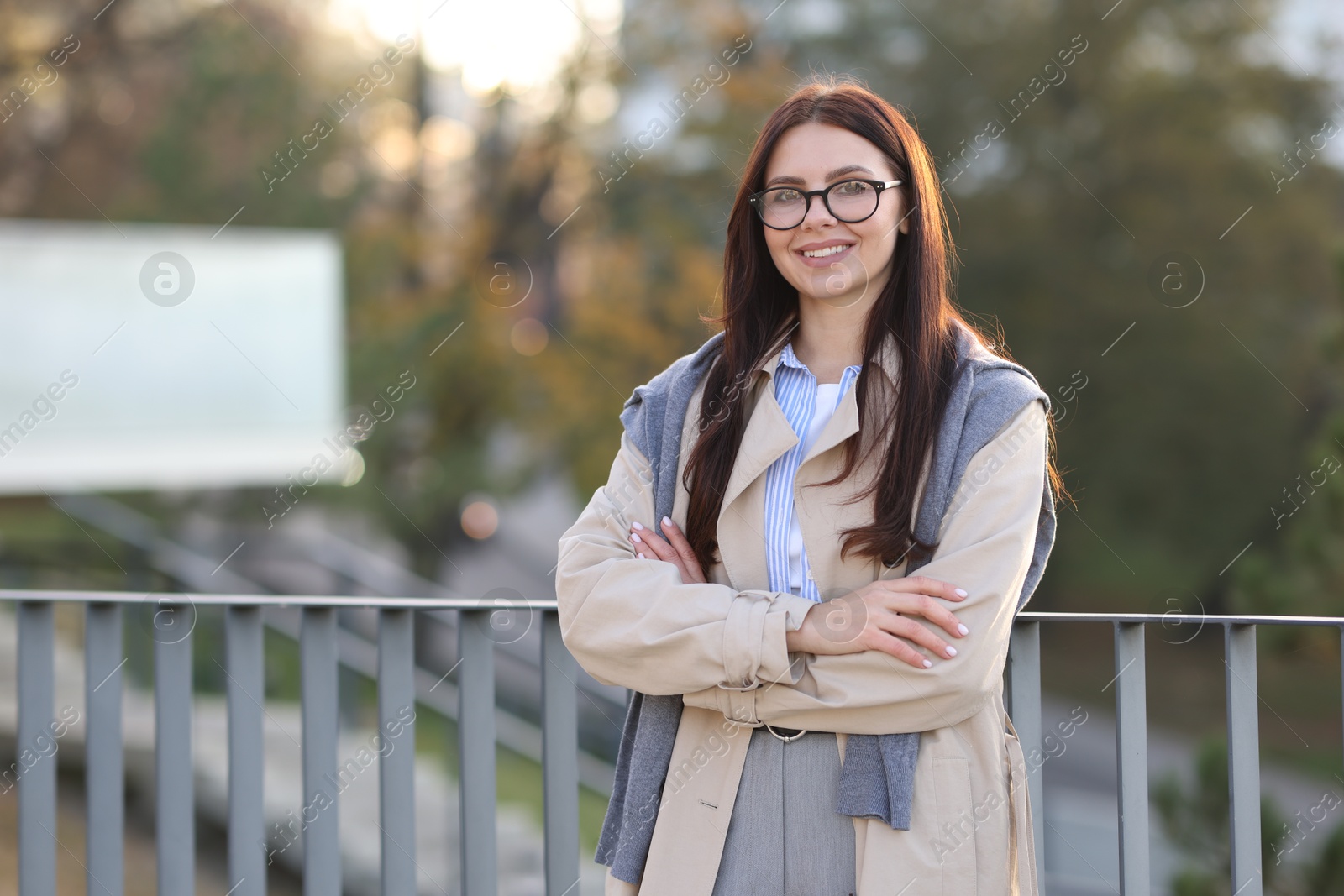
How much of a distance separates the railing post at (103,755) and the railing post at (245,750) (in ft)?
0.78

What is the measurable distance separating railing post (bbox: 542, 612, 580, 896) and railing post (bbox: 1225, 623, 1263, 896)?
117 cm

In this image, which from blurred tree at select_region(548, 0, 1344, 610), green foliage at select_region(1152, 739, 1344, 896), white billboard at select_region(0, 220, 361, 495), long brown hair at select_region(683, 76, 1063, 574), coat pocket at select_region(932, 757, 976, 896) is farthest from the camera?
blurred tree at select_region(548, 0, 1344, 610)

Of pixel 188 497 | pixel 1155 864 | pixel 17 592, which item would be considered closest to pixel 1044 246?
pixel 1155 864

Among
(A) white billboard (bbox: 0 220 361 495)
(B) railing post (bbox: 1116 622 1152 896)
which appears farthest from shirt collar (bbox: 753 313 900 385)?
(A) white billboard (bbox: 0 220 361 495)

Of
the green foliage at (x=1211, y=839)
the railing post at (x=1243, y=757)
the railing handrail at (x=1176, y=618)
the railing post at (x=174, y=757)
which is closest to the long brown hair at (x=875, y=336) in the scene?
the railing handrail at (x=1176, y=618)

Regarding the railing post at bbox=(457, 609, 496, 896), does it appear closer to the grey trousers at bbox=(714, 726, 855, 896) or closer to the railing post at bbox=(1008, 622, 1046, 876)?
the grey trousers at bbox=(714, 726, 855, 896)

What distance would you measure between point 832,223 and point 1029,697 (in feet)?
3.02

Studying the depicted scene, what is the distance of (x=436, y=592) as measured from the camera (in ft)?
35.2

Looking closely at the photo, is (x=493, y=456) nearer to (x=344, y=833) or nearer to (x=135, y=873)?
(x=344, y=833)

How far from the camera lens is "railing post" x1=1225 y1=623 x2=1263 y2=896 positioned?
78.7 inches

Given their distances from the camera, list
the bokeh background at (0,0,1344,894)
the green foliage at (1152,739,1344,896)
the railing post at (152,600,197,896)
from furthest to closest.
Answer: the bokeh background at (0,0,1344,894) < the green foliage at (1152,739,1344,896) < the railing post at (152,600,197,896)

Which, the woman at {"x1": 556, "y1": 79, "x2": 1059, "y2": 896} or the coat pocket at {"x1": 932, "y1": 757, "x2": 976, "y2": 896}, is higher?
the woman at {"x1": 556, "y1": 79, "x2": 1059, "y2": 896}

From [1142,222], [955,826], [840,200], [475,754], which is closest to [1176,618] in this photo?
[955,826]

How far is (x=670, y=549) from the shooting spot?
1874 mm
